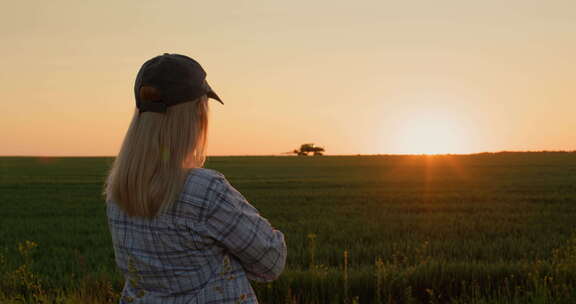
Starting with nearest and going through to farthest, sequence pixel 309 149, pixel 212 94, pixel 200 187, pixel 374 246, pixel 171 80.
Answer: pixel 200 187 < pixel 171 80 < pixel 212 94 < pixel 374 246 < pixel 309 149

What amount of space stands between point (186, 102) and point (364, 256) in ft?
22.1

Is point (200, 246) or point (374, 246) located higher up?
point (200, 246)

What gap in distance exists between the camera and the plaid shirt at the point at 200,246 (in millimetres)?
2012

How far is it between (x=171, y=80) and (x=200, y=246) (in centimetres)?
68


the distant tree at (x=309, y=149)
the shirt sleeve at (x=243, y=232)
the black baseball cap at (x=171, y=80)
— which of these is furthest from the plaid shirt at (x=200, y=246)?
the distant tree at (x=309, y=149)

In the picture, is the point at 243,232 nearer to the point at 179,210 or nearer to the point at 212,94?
the point at 179,210

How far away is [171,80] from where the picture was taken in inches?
83.1

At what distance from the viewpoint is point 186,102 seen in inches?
83.4

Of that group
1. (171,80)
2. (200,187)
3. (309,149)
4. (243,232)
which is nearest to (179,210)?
(200,187)

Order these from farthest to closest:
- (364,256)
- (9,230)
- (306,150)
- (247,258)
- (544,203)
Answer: (306,150) < (544,203) < (9,230) < (364,256) < (247,258)

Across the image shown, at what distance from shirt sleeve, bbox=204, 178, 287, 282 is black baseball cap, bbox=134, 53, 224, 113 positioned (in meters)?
0.39

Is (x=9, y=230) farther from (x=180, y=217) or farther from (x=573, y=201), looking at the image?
(x=573, y=201)

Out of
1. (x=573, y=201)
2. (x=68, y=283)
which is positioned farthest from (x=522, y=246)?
(x=573, y=201)

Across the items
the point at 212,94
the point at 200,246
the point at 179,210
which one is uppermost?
the point at 212,94
